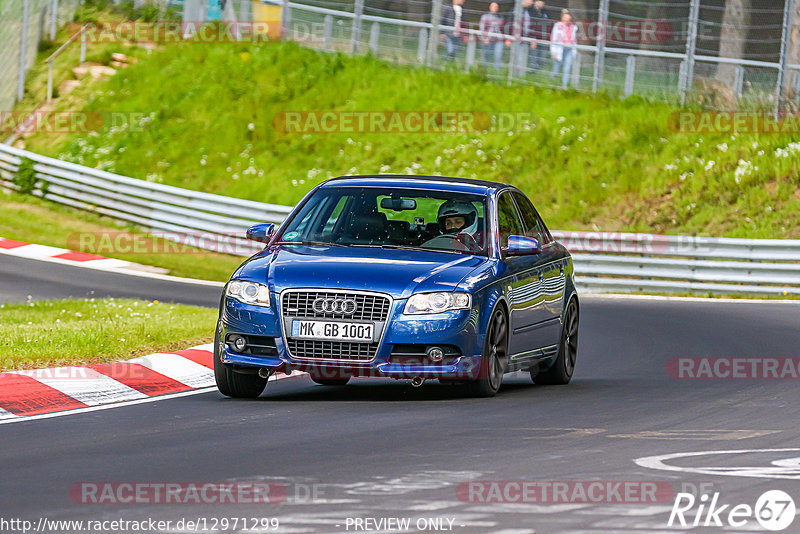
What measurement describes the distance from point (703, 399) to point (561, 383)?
1689mm

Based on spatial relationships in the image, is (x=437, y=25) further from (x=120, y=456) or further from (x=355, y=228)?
(x=120, y=456)

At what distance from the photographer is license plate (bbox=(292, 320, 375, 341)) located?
1034 centimetres

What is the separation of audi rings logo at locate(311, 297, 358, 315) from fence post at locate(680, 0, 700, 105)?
21.3 metres

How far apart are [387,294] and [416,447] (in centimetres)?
204

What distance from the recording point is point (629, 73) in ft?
109

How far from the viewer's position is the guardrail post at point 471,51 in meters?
35.0

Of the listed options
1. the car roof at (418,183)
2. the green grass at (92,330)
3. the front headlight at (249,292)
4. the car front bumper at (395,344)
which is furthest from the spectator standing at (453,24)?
the car front bumper at (395,344)

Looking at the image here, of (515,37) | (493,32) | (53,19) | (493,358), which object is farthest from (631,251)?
(53,19)

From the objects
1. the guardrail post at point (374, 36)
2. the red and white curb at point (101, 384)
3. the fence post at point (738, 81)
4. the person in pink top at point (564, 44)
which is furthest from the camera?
the guardrail post at point (374, 36)

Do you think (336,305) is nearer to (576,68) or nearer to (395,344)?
(395,344)

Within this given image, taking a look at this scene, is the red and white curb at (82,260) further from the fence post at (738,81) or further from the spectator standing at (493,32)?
the fence post at (738,81)

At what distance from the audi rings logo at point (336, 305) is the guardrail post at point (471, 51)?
25154 millimetres

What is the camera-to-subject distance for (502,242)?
11609mm

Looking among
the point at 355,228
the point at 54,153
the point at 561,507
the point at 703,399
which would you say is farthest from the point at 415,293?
the point at 54,153
